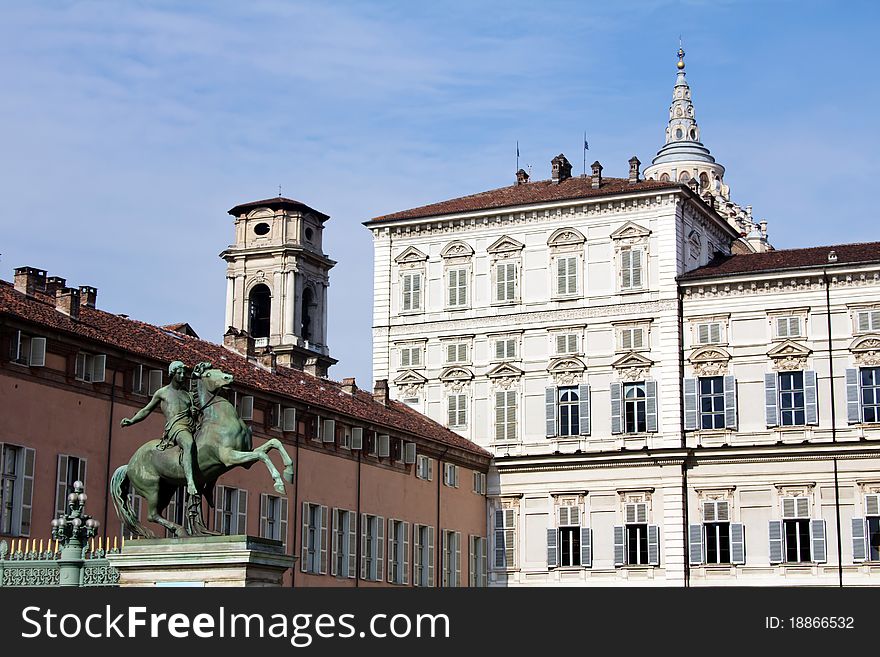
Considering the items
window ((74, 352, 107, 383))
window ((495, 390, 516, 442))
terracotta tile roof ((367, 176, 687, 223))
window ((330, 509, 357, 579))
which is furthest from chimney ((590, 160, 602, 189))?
window ((74, 352, 107, 383))

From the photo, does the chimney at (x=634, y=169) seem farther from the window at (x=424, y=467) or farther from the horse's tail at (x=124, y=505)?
the horse's tail at (x=124, y=505)

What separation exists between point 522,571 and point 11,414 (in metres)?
26.6

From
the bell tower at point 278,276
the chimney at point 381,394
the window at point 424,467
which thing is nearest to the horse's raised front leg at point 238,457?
the window at point 424,467

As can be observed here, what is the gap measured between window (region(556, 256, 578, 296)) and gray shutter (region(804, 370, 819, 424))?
30.9ft

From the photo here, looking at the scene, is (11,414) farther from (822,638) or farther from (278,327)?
(278,327)

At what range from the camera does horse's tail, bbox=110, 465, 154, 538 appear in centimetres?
2192

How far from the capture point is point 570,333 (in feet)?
189

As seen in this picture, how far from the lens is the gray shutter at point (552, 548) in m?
55.9

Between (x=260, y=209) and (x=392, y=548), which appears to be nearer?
(x=392, y=548)

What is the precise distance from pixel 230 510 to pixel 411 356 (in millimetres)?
18857

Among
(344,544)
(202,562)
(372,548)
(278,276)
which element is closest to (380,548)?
(372,548)

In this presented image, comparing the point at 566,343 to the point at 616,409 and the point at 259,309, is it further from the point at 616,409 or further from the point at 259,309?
the point at 259,309

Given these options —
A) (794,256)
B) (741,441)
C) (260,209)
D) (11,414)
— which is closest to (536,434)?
(741,441)

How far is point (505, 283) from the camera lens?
58938 millimetres
